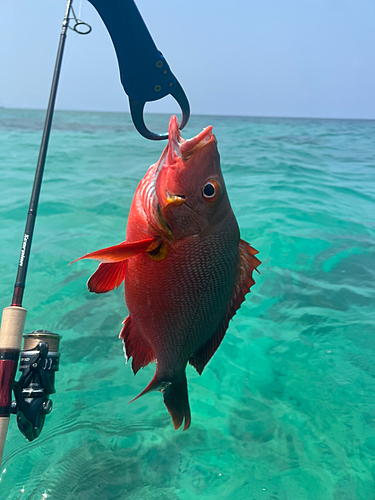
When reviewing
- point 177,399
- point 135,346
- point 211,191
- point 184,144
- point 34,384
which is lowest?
point 34,384

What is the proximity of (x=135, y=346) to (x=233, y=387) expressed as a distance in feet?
7.00

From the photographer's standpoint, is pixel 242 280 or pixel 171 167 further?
pixel 242 280

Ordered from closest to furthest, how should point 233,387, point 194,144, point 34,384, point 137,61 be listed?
point 194,144 < point 137,61 < point 34,384 < point 233,387

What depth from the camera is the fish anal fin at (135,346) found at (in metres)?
1.77

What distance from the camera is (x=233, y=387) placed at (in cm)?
365

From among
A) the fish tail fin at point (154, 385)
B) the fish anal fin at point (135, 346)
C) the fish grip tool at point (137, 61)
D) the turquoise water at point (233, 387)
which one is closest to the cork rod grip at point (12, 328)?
the fish anal fin at point (135, 346)

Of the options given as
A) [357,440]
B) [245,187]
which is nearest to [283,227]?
[245,187]

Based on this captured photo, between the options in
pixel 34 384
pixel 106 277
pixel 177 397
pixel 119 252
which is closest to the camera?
pixel 119 252

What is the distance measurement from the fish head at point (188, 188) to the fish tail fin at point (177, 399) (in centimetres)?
66

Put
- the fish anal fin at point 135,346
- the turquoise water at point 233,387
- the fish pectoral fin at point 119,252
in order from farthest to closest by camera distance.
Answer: the turquoise water at point 233,387 < the fish anal fin at point 135,346 < the fish pectoral fin at point 119,252

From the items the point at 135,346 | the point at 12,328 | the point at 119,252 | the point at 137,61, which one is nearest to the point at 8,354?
the point at 12,328

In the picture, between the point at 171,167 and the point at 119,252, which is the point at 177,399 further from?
the point at 171,167

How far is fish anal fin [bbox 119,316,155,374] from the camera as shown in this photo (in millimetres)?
1771

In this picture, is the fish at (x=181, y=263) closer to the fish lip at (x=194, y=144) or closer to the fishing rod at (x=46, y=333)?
the fish lip at (x=194, y=144)
